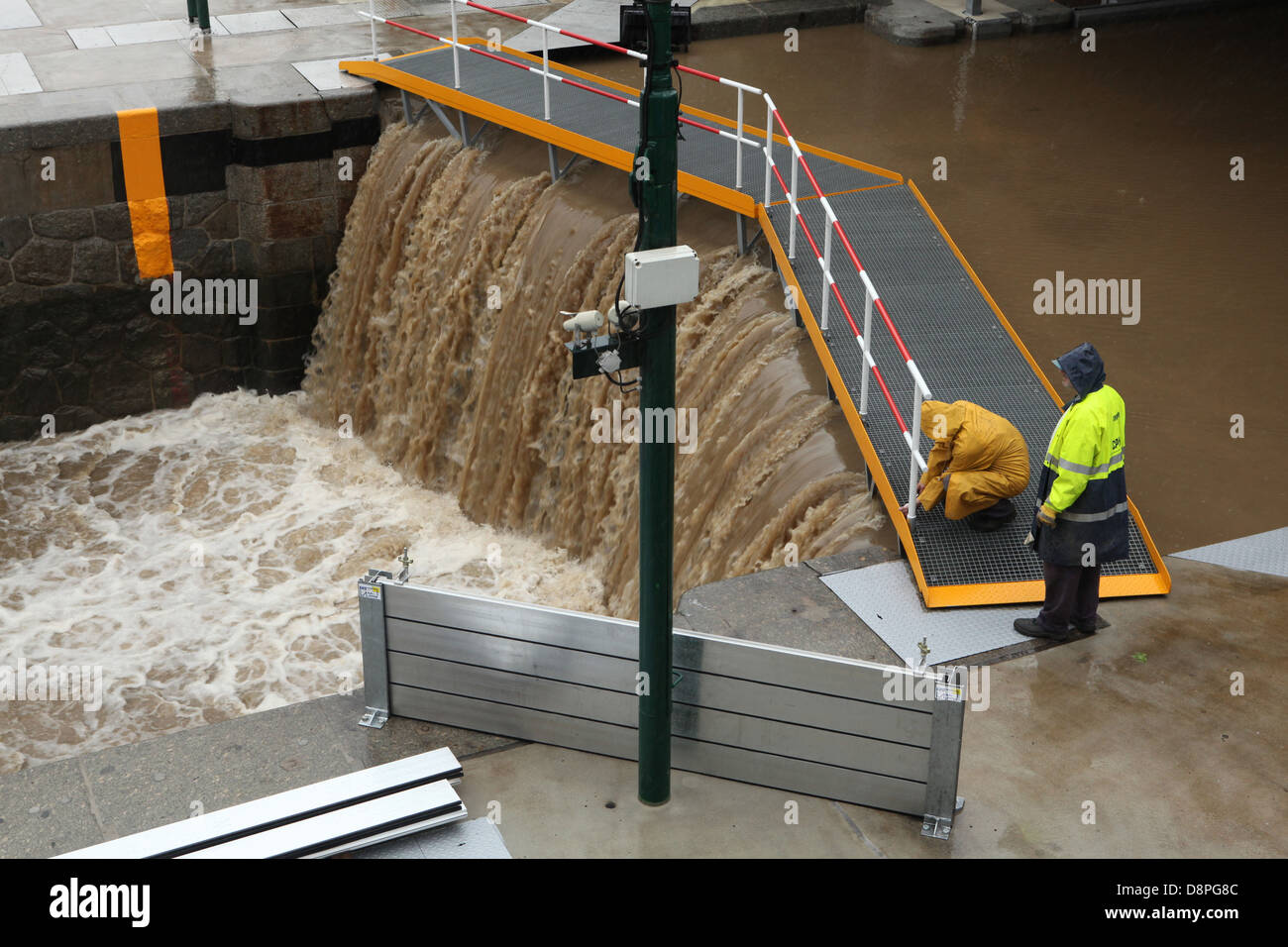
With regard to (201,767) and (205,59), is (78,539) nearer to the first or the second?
(205,59)

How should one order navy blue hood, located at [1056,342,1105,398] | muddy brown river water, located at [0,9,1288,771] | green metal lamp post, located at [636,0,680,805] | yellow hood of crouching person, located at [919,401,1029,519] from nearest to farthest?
green metal lamp post, located at [636,0,680,805] < navy blue hood, located at [1056,342,1105,398] < yellow hood of crouching person, located at [919,401,1029,519] < muddy brown river water, located at [0,9,1288,771]

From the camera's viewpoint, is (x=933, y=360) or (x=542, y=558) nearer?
(x=933, y=360)

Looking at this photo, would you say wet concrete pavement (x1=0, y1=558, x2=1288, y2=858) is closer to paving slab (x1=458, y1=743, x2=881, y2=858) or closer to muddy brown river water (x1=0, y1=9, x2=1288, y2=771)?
paving slab (x1=458, y1=743, x2=881, y2=858)

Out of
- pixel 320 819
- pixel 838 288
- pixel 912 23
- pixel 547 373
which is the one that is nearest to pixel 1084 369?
pixel 838 288

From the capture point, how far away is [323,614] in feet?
34.3

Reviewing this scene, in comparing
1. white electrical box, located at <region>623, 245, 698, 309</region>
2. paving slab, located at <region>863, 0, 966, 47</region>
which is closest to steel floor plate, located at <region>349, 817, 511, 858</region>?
white electrical box, located at <region>623, 245, 698, 309</region>

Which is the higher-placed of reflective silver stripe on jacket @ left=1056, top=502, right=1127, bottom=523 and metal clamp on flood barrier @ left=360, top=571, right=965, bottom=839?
reflective silver stripe on jacket @ left=1056, top=502, right=1127, bottom=523

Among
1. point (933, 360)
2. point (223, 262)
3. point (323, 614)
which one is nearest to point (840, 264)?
point (933, 360)

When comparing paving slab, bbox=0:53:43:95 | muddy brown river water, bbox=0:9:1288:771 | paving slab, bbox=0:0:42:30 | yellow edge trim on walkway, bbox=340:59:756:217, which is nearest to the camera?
muddy brown river water, bbox=0:9:1288:771

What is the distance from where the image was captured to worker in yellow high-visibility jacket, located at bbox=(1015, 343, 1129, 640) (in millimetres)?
6328

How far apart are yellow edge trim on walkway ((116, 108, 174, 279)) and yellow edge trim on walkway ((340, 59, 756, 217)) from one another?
2.00 metres

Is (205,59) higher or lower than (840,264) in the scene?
higher

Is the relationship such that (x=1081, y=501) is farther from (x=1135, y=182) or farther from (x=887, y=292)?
(x=1135, y=182)
